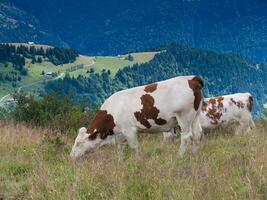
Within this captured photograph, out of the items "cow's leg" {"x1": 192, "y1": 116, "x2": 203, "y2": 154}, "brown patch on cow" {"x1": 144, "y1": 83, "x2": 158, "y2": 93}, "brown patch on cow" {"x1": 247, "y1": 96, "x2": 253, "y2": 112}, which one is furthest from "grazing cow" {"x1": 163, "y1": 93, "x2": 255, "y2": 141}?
"brown patch on cow" {"x1": 144, "y1": 83, "x2": 158, "y2": 93}

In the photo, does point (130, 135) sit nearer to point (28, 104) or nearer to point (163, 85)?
point (163, 85)

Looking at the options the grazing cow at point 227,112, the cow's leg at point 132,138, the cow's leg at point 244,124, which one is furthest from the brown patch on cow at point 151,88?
the cow's leg at point 244,124

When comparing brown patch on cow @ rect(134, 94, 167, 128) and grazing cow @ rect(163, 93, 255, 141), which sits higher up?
brown patch on cow @ rect(134, 94, 167, 128)

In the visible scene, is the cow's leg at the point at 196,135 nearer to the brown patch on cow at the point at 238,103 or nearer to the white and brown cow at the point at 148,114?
the white and brown cow at the point at 148,114

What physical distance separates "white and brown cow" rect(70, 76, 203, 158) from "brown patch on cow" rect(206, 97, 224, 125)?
983 centimetres

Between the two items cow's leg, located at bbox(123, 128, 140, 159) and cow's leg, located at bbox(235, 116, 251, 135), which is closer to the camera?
cow's leg, located at bbox(123, 128, 140, 159)

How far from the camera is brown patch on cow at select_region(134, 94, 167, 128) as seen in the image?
12375mm

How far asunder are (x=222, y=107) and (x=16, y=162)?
46.2ft

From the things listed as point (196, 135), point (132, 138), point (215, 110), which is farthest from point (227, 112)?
point (132, 138)

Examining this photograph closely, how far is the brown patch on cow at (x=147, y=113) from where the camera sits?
12375 mm

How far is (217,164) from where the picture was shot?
8.55 m

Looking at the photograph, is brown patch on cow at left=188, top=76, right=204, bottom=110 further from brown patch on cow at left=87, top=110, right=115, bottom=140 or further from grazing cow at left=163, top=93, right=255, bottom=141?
grazing cow at left=163, top=93, right=255, bottom=141

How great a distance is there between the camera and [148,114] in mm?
12430

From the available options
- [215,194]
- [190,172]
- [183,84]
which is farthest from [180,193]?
[183,84]
